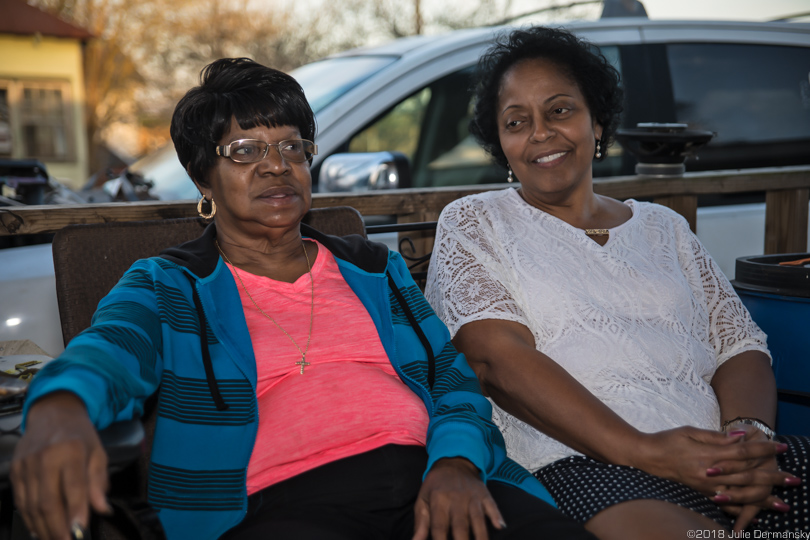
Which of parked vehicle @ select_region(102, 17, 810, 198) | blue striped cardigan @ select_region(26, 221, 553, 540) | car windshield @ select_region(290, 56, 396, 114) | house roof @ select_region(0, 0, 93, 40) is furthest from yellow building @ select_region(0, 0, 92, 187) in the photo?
blue striped cardigan @ select_region(26, 221, 553, 540)

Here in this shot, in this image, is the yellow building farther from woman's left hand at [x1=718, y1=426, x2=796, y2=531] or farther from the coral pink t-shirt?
woman's left hand at [x1=718, y1=426, x2=796, y2=531]

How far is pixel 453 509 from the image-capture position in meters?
1.57

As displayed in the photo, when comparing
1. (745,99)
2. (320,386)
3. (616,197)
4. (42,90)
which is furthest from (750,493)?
(42,90)

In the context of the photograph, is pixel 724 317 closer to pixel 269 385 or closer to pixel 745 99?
pixel 269 385

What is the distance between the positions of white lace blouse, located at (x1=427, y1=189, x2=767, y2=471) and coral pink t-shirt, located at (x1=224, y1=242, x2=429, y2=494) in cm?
33

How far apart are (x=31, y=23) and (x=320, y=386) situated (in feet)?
66.3

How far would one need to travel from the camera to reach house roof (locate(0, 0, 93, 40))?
1784cm

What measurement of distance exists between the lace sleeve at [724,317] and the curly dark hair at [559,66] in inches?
23.6

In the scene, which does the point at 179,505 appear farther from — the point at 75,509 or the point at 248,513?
the point at 75,509

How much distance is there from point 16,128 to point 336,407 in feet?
68.8

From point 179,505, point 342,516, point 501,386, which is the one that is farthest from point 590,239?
point 179,505

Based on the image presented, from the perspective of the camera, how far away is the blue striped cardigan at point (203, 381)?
161 centimetres

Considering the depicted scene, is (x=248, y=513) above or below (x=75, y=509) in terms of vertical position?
below

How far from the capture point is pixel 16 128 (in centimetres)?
1939
